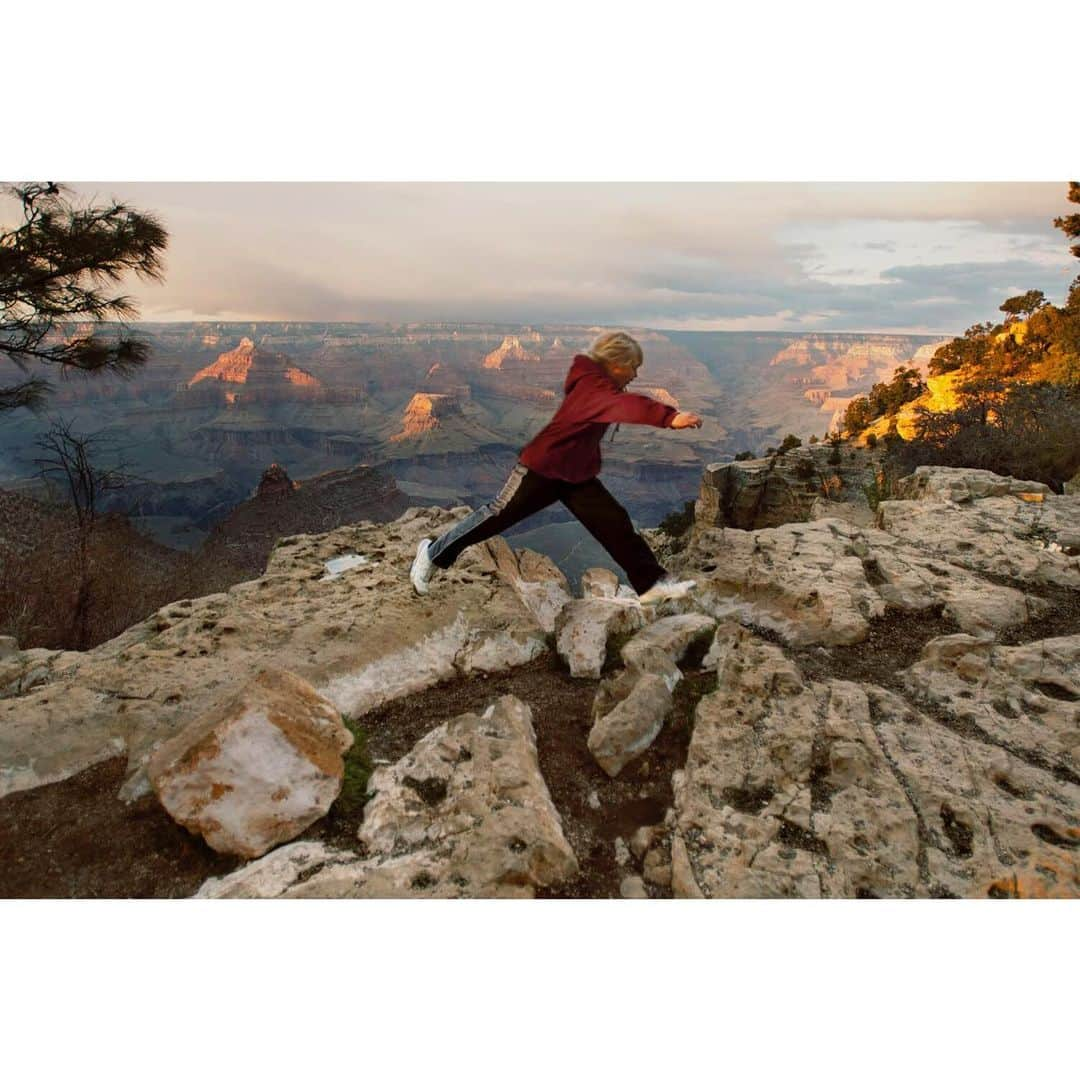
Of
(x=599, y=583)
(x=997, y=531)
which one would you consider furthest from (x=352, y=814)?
(x=997, y=531)

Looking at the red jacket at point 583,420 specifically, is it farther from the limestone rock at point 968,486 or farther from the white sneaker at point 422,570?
the limestone rock at point 968,486

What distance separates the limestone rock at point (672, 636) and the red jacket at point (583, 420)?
0.93m

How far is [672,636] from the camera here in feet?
10.5

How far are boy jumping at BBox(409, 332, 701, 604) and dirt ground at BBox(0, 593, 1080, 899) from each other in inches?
28.9

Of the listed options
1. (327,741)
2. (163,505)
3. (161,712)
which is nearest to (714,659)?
(327,741)

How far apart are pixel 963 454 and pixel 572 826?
8.53 m

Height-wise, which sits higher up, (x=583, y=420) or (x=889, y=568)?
(x=583, y=420)

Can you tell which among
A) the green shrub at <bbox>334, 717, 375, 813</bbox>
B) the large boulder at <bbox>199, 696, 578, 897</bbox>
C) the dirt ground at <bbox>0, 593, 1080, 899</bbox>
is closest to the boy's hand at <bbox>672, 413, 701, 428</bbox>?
the dirt ground at <bbox>0, 593, 1080, 899</bbox>

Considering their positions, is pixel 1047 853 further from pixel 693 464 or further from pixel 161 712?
pixel 693 464

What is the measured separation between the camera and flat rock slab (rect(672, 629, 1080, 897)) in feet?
6.28

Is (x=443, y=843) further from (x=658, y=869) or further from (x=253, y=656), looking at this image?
(x=253, y=656)

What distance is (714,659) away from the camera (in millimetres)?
3068

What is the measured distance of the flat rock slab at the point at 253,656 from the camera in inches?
102

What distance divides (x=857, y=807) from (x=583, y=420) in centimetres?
192
